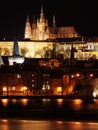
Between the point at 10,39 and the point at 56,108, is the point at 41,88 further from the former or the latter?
the point at 10,39

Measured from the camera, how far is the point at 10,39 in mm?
102062

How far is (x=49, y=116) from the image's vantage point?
23969mm

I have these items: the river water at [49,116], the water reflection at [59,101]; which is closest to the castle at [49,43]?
the water reflection at [59,101]

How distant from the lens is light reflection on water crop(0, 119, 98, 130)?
20188 millimetres

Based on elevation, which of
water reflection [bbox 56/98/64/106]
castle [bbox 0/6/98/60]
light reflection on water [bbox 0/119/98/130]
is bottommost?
water reflection [bbox 56/98/64/106]

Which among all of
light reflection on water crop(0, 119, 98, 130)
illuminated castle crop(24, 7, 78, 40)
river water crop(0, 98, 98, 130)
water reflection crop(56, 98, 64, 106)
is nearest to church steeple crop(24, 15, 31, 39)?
illuminated castle crop(24, 7, 78, 40)

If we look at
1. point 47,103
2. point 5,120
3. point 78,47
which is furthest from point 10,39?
point 5,120

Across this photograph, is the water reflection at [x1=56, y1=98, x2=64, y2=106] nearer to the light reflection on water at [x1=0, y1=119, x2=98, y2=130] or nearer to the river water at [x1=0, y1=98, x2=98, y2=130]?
the river water at [x1=0, y1=98, x2=98, y2=130]

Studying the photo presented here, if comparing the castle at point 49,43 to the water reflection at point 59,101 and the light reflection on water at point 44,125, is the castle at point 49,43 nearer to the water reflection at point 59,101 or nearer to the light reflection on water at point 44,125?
the water reflection at point 59,101

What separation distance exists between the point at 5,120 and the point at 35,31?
275ft

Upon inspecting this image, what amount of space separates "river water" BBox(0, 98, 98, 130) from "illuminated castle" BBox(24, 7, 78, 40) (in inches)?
2889

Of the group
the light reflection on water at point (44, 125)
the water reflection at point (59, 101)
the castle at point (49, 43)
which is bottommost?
the water reflection at point (59, 101)

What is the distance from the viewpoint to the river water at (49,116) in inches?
815

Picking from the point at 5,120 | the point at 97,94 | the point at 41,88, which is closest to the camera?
the point at 5,120
